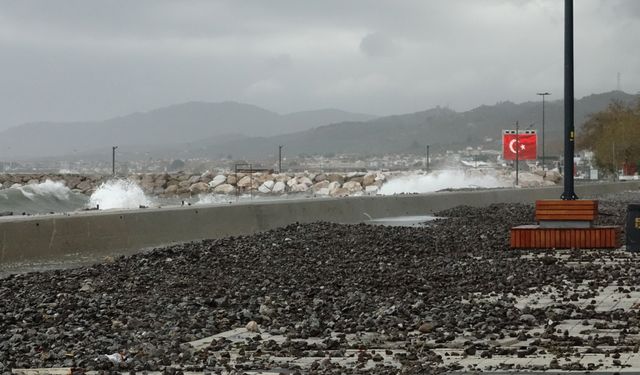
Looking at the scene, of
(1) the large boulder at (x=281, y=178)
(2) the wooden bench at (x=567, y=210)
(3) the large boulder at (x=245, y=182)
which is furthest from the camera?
(1) the large boulder at (x=281, y=178)

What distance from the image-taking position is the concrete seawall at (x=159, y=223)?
800 inches

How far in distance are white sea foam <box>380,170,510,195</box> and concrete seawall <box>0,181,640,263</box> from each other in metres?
53.1

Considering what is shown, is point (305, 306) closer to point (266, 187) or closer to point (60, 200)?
point (60, 200)

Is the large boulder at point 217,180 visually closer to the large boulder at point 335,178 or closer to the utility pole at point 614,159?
the large boulder at point 335,178

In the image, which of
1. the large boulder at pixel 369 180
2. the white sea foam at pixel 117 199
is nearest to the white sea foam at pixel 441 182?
the large boulder at pixel 369 180

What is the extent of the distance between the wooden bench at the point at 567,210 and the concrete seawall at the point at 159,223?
8.43m

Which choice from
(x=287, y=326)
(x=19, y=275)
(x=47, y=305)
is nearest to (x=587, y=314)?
(x=287, y=326)

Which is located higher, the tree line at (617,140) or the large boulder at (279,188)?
the tree line at (617,140)

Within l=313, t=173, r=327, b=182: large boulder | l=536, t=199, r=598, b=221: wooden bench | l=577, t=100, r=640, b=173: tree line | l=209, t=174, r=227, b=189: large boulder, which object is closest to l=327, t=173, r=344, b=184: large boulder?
l=313, t=173, r=327, b=182: large boulder

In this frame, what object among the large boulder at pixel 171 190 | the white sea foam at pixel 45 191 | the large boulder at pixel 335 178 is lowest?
the large boulder at pixel 171 190

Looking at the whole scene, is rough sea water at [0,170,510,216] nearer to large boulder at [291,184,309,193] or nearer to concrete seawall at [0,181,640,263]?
large boulder at [291,184,309,193]

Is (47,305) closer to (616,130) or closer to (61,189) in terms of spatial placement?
(61,189)

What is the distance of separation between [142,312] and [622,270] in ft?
27.2

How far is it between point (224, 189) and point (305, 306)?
89100 mm
